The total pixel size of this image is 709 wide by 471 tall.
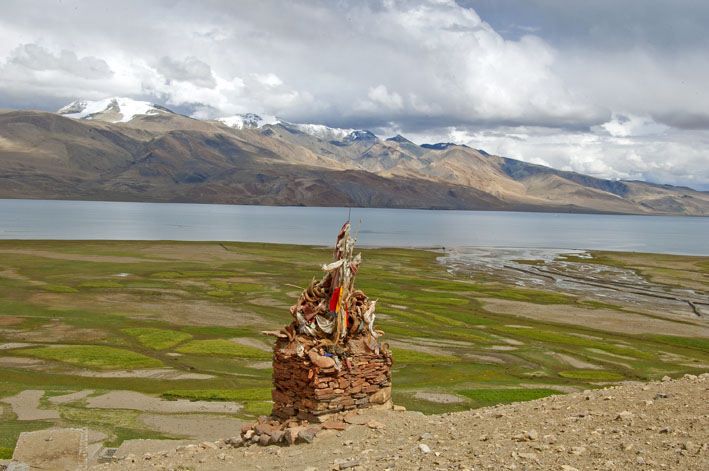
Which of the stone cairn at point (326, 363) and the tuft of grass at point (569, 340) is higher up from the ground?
the stone cairn at point (326, 363)

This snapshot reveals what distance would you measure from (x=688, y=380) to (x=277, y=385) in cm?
1556

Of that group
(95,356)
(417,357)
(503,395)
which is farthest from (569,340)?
(95,356)

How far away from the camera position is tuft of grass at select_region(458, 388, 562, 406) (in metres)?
35.8

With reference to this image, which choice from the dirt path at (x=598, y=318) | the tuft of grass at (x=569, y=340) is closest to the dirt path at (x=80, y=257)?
the dirt path at (x=598, y=318)

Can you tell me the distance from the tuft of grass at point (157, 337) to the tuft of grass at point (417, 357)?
18456mm

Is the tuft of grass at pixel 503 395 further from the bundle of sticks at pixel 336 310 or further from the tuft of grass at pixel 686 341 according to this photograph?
the tuft of grass at pixel 686 341

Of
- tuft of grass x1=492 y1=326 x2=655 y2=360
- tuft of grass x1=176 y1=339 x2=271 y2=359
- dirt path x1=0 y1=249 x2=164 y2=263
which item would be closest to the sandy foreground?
tuft of grass x1=176 y1=339 x2=271 y2=359

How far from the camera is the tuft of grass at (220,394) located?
3553cm

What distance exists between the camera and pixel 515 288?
9019 centimetres

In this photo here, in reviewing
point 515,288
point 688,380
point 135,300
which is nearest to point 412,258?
point 515,288

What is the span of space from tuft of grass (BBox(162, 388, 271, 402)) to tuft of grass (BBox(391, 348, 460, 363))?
1294cm

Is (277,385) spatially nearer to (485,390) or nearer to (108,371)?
(485,390)

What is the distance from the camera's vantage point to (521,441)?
1645 cm

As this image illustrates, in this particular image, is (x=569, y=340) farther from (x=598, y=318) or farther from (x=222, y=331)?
(x=222, y=331)
